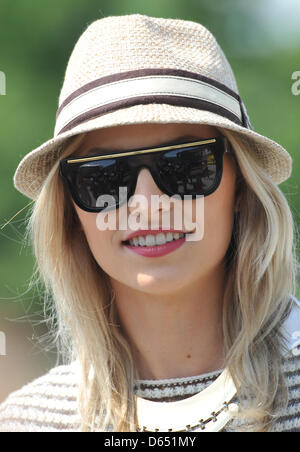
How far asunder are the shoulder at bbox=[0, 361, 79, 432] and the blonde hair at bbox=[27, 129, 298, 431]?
0.07 m

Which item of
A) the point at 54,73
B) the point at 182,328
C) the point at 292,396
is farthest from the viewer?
the point at 54,73

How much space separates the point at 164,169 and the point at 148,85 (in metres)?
0.24

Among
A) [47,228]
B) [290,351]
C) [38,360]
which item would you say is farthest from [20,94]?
[290,351]

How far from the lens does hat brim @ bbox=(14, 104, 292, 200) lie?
1.81m

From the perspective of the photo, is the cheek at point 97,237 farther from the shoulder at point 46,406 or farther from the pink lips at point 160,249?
the shoulder at point 46,406

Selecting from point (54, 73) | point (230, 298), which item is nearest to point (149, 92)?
point (230, 298)

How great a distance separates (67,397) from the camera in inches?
85.0

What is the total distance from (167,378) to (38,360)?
471 centimetres

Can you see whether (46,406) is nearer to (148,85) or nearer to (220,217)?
(220,217)

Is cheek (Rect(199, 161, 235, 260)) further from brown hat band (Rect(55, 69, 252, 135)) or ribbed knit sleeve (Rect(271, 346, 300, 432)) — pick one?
ribbed knit sleeve (Rect(271, 346, 300, 432))

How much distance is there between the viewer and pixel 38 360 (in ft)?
21.5

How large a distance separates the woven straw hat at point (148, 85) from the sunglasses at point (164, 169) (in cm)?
8

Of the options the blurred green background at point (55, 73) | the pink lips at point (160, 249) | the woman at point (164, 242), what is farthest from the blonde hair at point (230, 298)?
the blurred green background at point (55, 73)

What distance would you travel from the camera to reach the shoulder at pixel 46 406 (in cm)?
213
